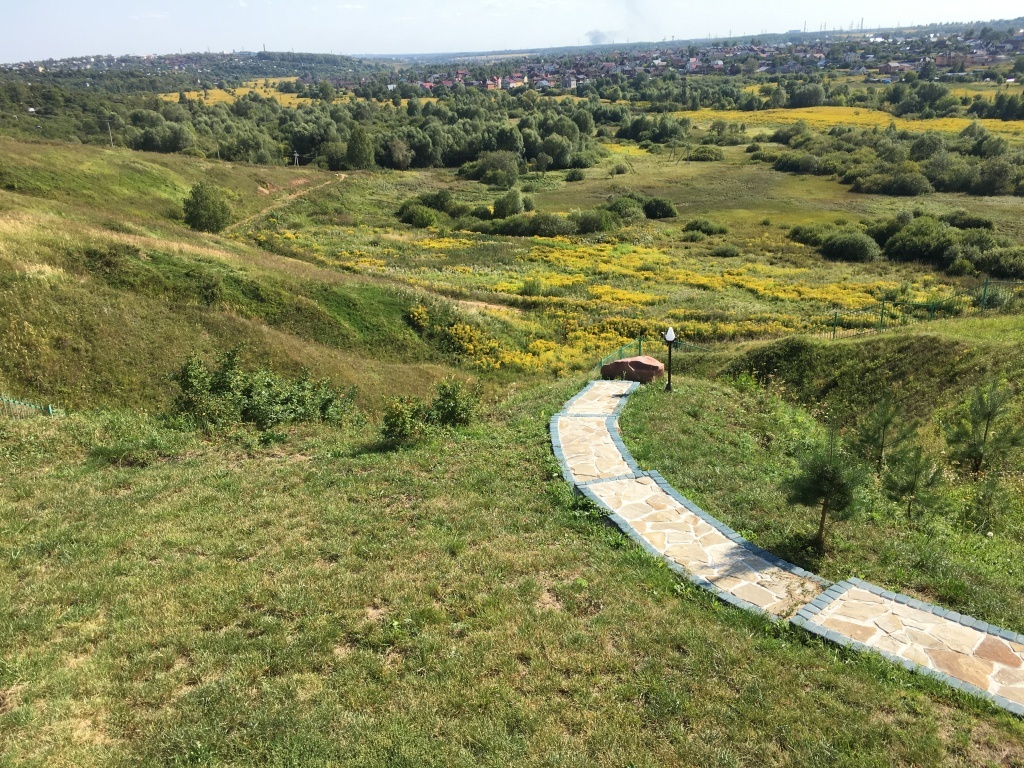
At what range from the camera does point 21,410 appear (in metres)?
13.1

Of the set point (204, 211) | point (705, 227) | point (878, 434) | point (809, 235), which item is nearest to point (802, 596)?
point (878, 434)

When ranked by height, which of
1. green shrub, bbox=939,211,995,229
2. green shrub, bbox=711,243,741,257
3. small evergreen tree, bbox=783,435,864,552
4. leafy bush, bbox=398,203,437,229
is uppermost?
small evergreen tree, bbox=783,435,864,552

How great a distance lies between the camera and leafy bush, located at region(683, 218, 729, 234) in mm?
57688

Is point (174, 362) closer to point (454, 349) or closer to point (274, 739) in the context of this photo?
point (454, 349)

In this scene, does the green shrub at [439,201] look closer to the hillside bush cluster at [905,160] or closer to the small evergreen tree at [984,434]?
the hillside bush cluster at [905,160]

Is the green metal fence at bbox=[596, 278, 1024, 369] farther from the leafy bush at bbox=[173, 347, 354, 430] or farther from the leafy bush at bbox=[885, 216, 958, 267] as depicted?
the leafy bush at bbox=[885, 216, 958, 267]

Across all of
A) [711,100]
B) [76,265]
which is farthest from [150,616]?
[711,100]

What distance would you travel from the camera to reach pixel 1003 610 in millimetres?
7250

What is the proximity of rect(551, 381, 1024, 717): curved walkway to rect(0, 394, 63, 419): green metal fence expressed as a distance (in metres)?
10.6

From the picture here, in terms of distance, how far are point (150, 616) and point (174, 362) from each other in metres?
11.6

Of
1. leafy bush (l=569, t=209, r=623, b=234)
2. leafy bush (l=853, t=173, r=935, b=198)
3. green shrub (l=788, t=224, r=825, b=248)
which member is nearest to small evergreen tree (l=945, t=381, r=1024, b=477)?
green shrub (l=788, t=224, r=825, b=248)

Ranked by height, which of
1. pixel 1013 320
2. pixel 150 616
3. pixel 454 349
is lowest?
pixel 454 349

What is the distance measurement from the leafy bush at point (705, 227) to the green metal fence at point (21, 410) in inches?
2090

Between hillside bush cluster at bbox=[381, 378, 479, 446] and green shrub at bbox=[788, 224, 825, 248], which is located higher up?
hillside bush cluster at bbox=[381, 378, 479, 446]
